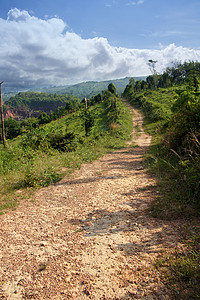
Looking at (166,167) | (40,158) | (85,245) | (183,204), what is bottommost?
(85,245)

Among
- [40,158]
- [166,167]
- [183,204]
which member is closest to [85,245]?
[183,204]

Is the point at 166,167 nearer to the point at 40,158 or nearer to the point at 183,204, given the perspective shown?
the point at 183,204

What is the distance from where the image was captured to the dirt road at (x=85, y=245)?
8.38ft

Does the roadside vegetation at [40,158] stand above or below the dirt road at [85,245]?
above

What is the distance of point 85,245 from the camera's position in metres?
3.44

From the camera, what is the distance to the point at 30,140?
38.4 feet

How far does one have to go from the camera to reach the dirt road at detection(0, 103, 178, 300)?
2555mm

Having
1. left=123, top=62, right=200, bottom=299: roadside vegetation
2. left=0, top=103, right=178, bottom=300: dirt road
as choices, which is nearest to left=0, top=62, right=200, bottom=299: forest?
left=123, top=62, right=200, bottom=299: roadside vegetation

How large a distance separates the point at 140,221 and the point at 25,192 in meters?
3.97

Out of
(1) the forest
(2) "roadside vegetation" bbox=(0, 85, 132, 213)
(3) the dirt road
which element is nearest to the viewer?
(3) the dirt road

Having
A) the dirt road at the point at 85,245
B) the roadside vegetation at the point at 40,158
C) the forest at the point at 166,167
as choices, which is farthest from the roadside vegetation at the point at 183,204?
the roadside vegetation at the point at 40,158

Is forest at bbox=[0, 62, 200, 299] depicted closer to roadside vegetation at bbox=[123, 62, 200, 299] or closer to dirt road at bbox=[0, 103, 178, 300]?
roadside vegetation at bbox=[123, 62, 200, 299]

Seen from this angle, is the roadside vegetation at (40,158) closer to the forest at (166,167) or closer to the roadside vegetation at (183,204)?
the forest at (166,167)

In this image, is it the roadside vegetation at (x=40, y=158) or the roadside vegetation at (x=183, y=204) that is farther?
the roadside vegetation at (x=40, y=158)
